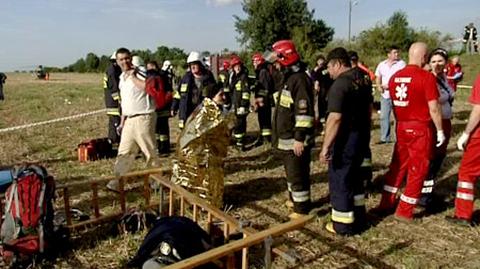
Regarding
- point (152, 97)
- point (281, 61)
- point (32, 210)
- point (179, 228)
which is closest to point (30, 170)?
point (32, 210)

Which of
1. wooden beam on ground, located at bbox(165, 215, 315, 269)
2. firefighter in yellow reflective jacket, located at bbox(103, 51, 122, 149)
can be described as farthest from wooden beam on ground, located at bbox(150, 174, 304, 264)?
firefighter in yellow reflective jacket, located at bbox(103, 51, 122, 149)

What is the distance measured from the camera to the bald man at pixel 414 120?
4457mm

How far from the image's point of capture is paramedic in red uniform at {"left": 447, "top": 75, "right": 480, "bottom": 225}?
4.39m

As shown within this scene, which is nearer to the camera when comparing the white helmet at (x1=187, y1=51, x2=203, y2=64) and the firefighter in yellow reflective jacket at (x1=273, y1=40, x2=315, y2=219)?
the firefighter in yellow reflective jacket at (x1=273, y1=40, x2=315, y2=219)

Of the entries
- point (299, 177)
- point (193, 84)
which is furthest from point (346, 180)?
point (193, 84)

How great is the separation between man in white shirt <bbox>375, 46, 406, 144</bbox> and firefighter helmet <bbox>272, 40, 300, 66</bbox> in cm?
394

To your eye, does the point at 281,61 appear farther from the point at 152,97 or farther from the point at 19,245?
the point at 19,245

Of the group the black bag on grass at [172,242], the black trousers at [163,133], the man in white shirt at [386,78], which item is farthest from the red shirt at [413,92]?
the black trousers at [163,133]

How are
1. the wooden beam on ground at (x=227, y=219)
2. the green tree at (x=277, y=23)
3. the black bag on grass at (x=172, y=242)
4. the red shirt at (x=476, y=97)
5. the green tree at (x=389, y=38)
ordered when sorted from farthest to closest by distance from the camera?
the green tree at (x=277, y=23) < the green tree at (x=389, y=38) < the red shirt at (x=476, y=97) < the wooden beam on ground at (x=227, y=219) < the black bag on grass at (x=172, y=242)

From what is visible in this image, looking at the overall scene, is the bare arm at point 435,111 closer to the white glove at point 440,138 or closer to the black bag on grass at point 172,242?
the white glove at point 440,138

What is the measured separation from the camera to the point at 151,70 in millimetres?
7258

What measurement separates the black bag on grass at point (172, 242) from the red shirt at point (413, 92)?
95.1 inches

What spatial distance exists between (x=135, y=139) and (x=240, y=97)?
3654mm

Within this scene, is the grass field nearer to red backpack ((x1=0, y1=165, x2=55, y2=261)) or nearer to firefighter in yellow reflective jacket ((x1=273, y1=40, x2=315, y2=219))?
red backpack ((x1=0, y1=165, x2=55, y2=261))
